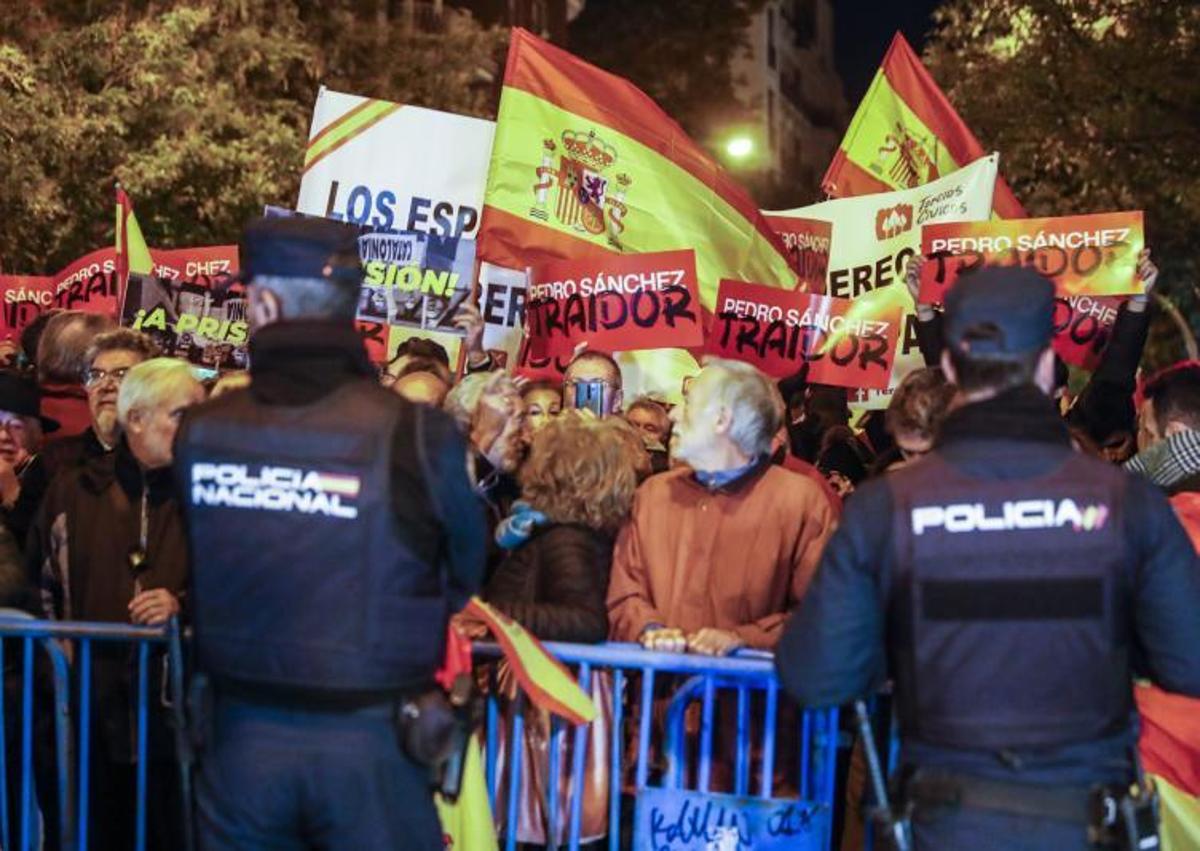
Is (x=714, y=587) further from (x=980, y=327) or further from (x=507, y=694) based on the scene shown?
(x=980, y=327)

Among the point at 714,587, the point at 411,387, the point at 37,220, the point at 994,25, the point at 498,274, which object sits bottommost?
the point at 714,587

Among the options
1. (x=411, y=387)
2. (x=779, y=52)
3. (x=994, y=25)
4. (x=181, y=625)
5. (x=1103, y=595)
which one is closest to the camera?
(x=1103, y=595)

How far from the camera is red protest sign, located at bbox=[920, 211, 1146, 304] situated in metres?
7.67

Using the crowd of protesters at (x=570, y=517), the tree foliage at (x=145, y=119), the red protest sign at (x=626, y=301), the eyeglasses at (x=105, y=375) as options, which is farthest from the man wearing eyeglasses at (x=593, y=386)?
the tree foliage at (x=145, y=119)

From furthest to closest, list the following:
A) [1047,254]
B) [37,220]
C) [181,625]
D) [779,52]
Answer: [779,52] < [37,220] < [1047,254] < [181,625]

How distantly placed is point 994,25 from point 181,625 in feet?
51.5

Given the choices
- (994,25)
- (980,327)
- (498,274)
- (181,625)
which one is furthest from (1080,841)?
(994,25)

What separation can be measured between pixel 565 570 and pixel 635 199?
168 inches

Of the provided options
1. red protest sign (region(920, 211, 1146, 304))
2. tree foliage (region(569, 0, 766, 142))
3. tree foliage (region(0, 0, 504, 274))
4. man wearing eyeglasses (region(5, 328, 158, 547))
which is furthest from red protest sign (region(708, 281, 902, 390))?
tree foliage (region(569, 0, 766, 142))

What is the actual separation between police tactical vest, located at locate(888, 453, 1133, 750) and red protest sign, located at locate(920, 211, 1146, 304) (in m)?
4.08

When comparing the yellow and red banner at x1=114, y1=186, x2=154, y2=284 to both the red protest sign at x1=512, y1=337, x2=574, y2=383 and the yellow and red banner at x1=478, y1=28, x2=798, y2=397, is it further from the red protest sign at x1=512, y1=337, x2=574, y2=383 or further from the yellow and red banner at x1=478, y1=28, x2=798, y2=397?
the red protest sign at x1=512, y1=337, x2=574, y2=383

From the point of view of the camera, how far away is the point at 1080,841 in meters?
3.56

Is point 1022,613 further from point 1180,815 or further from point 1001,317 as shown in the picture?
point 1180,815

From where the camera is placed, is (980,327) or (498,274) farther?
(498,274)
